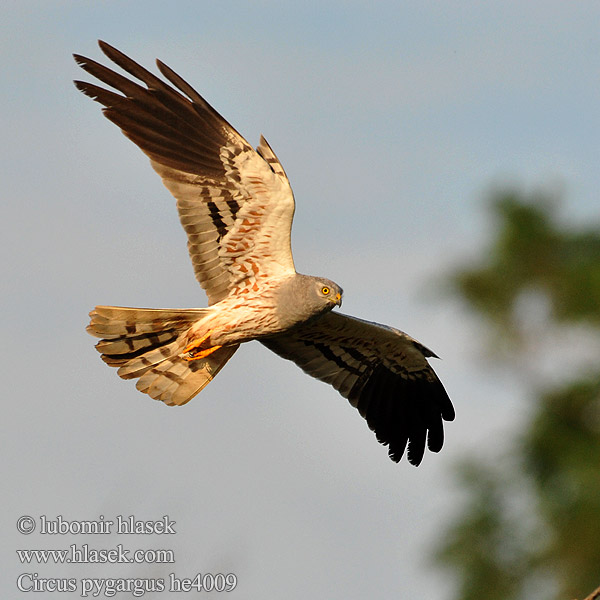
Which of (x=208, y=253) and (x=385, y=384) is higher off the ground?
(x=208, y=253)

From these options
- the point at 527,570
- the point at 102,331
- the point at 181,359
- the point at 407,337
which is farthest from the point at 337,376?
the point at 527,570

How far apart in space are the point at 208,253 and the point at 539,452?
65.4 ft

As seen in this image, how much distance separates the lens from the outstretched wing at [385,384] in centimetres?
1289

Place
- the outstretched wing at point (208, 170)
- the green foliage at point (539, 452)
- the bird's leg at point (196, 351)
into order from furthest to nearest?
the green foliage at point (539, 452) < the bird's leg at point (196, 351) < the outstretched wing at point (208, 170)

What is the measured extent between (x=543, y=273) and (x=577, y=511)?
28.0 ft

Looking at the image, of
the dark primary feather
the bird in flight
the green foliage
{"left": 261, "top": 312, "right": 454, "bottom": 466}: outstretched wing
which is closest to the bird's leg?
the bird in flight

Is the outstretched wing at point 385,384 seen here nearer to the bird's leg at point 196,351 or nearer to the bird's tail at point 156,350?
the bird's tail at point 156,350

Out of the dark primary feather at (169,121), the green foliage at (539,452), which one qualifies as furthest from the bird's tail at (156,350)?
the green foliage at (539,452)

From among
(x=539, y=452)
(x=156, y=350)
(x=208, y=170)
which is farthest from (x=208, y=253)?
(x=539, y=452)

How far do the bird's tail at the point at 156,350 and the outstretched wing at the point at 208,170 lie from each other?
71 centimetres

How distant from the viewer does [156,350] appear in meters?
12.0

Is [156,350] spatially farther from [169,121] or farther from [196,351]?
[169,121]

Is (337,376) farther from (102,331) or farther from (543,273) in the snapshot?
(543,273)

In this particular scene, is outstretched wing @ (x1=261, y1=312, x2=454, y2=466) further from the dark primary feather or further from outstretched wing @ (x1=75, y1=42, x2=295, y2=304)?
the dark primary feather
